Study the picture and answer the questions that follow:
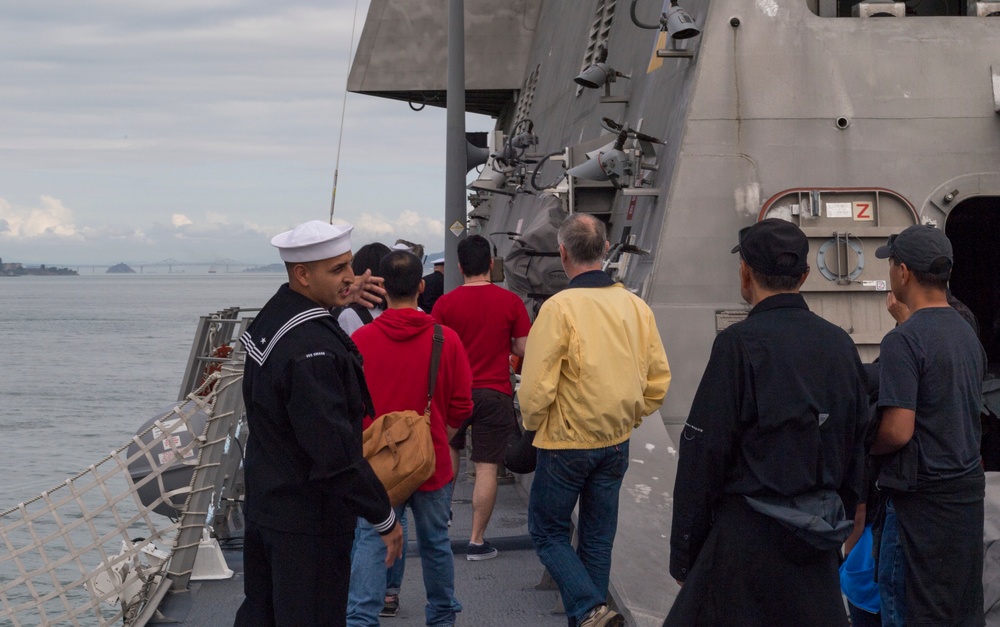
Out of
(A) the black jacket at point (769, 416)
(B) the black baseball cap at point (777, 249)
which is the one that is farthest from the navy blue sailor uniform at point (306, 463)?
(B) the black baseball cap at point (777, 249)

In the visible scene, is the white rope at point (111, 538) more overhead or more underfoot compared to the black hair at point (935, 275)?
more underfoot

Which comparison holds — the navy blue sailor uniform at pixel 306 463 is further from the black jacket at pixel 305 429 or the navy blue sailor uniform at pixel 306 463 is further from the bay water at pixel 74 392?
the bay water at pixel 74 392

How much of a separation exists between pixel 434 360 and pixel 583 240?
2.79 feet

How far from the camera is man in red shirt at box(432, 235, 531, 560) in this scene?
21.9 feet

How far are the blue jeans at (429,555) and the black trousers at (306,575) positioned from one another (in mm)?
1079

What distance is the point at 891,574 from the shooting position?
13.3 ft

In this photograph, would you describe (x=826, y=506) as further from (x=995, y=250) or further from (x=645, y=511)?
(x=995, y=250)

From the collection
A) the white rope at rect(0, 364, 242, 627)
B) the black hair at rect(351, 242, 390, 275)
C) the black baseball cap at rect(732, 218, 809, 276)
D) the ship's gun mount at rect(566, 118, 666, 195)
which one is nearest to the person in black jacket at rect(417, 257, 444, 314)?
the ship's gun mount at rect(566, 118, 666, 195)

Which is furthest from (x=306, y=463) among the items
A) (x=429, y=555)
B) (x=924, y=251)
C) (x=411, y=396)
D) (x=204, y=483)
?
(x=204, y=483)

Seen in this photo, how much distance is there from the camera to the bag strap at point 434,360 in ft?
17.0

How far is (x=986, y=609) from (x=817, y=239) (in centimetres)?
403

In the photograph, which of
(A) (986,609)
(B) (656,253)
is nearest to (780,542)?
(A) (986,609)

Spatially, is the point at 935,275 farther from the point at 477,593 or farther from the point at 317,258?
the point at 477,593

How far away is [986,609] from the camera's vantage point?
4.25m
